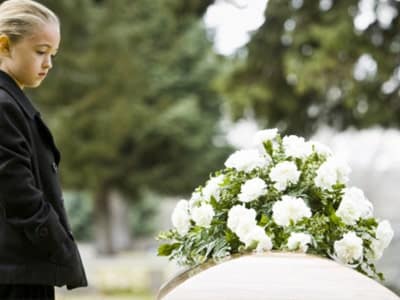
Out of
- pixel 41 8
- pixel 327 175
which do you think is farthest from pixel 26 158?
pixel 327 175

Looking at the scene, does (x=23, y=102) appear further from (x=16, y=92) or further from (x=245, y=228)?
(x=245, y=228)

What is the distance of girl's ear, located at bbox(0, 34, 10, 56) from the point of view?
2.53 metres

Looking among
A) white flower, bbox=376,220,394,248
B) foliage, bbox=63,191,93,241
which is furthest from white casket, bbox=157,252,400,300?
foliage, bbox=63,191,93,241

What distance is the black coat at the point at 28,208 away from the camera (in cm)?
236

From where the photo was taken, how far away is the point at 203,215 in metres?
2.68

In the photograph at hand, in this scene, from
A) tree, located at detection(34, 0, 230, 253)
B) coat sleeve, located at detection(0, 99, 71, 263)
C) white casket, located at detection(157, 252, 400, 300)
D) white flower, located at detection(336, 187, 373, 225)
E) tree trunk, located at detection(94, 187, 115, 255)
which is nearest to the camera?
white casket, located at detection(157, 252, 400, 300)

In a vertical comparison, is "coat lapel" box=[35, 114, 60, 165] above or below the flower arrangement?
above

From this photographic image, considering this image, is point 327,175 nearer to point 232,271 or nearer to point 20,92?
point 232,271

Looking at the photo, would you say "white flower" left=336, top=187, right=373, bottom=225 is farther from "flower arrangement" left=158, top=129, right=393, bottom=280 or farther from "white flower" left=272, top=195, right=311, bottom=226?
"white flower" left=272, top=195, right=311, bottom=226

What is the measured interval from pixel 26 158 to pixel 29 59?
34 centimetres

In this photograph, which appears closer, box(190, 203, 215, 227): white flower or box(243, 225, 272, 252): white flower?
box(243, 225, 272, 252): white flower

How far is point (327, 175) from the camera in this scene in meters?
2.66

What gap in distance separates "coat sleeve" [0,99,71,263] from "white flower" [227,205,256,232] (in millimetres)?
509

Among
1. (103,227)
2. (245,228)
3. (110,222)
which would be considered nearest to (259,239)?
(245,228)
